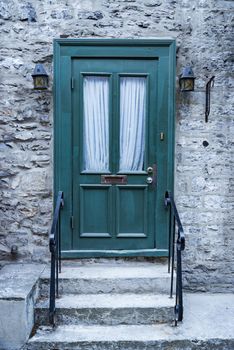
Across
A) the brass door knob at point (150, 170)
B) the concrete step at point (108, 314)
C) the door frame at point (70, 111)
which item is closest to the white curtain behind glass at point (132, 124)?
the brass door knob at point (150, 170)

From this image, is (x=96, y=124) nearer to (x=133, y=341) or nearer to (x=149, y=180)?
(x=149, y=180)

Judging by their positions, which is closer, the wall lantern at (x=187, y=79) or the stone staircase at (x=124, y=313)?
the stone staircase at (x=124, y=313)

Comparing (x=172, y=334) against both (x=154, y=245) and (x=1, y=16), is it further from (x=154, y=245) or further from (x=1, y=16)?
(x=1, y=16)

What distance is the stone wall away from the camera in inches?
176

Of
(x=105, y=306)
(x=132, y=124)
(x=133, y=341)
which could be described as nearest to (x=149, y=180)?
A: (x=132, y=124)

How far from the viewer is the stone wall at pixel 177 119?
14.7 ft

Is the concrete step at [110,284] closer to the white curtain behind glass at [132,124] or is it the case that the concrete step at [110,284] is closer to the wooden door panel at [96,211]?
the wooden door panel at [96,211]

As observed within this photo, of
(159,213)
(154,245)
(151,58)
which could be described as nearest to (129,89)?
(151,58)

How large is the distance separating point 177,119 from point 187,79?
0.44 m

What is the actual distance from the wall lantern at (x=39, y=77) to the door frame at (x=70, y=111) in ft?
0.43

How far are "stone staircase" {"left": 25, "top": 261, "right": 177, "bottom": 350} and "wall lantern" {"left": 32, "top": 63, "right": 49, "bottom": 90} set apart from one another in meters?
1.93

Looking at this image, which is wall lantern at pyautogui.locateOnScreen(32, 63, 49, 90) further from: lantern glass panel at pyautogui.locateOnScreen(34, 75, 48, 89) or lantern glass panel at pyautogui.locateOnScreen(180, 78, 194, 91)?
lantern glass panel at pyautogui.locateOnScreen(180, 78, 194, 91)

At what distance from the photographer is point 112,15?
14.7ft

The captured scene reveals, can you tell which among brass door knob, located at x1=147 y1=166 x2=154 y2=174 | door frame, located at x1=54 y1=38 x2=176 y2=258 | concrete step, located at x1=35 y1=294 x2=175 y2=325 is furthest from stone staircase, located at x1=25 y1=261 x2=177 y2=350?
brass door knob, located at x1=147 y1=166 x2=154 y2=174
